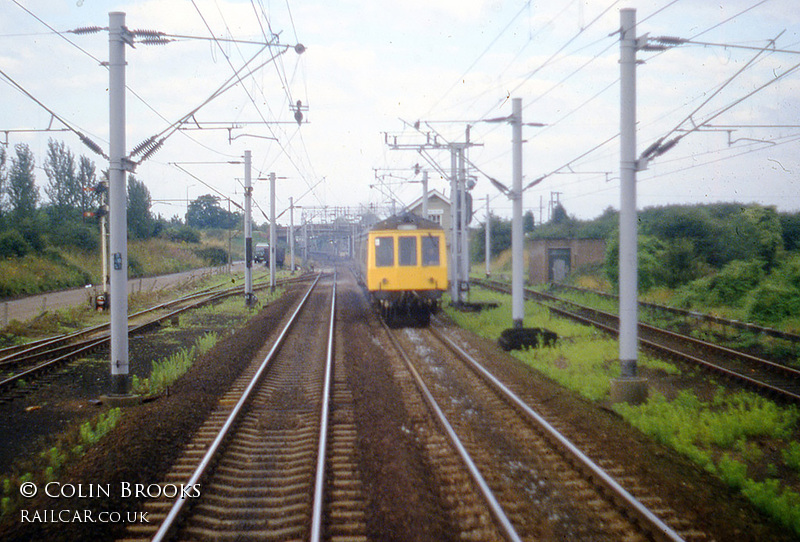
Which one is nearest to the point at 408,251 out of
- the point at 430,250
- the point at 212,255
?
the point at 430,250

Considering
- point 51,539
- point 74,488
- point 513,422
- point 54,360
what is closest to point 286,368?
point 54,360

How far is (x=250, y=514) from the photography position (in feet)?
17.2

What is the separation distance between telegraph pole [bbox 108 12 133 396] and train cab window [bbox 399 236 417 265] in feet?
31.3

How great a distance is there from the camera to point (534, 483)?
19.5 feet

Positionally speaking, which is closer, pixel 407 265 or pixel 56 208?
A: pixel 407 265

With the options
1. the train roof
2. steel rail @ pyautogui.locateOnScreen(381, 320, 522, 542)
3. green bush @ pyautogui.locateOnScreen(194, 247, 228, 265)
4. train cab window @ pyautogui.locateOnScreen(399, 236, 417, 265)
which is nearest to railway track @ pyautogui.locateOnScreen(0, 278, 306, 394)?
steel rail @ pyautogui.locateOnScreen(381, 320, 522, 542)

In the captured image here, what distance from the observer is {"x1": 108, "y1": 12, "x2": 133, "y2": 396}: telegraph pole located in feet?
29.2

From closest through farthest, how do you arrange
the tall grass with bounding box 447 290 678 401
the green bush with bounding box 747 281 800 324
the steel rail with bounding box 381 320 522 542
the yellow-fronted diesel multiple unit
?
the steel rail with bounding box 381 320 522 542
the tall grass with bounding box 447 290 678 401
the green bush with bounding box 747 281 800 324
the yellow-fronted diesel multiple unit

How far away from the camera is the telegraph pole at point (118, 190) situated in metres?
8.90

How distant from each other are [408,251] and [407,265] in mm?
409

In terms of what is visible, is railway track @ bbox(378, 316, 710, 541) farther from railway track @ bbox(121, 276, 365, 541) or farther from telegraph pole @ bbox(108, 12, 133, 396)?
telegraph pole @ bbox(108, 12, 133, 396)

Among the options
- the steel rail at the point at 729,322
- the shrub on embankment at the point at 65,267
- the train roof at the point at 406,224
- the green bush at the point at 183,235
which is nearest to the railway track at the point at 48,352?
the train roof at the point at 406,224

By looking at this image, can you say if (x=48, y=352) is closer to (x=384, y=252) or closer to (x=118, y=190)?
(x=118, y=190)

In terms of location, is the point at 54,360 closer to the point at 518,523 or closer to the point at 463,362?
the point at 463,362
